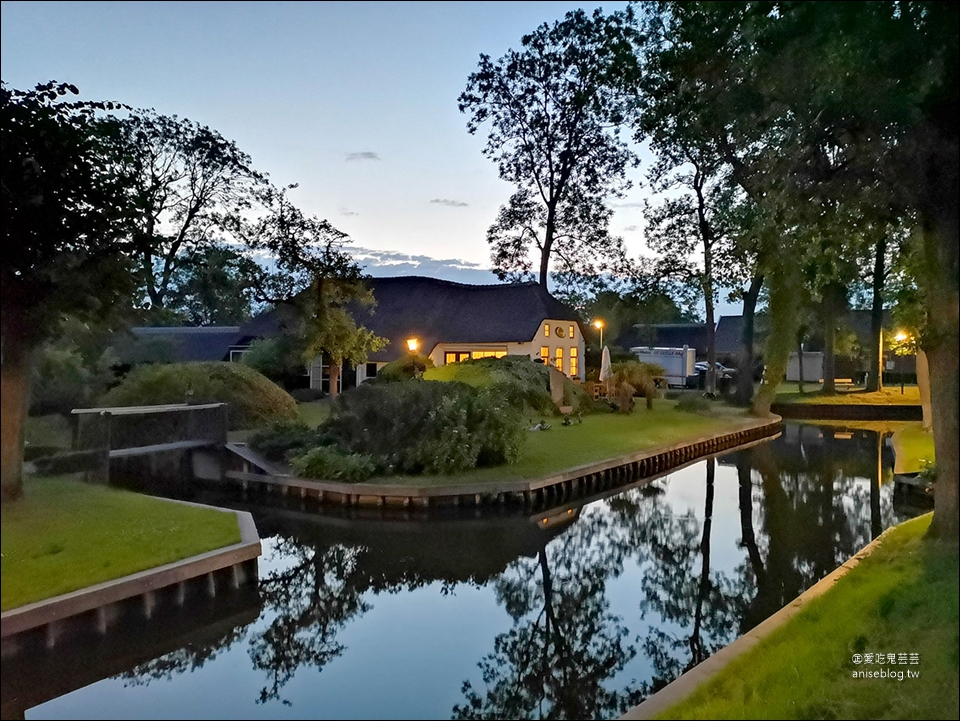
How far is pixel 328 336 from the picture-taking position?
23.1 meters

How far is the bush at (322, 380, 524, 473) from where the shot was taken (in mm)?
13117

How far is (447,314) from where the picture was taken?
1184 inches

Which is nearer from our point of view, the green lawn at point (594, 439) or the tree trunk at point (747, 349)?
the green lawn at point (594, 439)

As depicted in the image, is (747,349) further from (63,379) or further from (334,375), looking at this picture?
(63,379)

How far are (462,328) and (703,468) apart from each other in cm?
A: 1406

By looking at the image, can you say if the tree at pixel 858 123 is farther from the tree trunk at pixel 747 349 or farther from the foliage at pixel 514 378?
the tree trunk at pixel 747 349

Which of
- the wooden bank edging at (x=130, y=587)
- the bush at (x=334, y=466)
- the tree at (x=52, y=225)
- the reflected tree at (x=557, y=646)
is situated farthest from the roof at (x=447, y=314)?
the tree at (x=52, y=225)

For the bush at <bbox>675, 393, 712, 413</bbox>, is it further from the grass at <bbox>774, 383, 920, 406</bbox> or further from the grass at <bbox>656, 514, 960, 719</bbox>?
the grass at <bbox>656, 514, 960, 719</bbox>

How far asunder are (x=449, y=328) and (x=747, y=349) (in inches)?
484

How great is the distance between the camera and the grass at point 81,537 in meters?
4.89

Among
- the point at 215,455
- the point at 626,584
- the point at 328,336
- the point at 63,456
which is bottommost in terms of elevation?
the point at 626,584

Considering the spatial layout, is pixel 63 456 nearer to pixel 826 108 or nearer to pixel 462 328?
pixel 826 108

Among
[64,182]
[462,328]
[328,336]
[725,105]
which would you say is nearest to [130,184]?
[64,182]

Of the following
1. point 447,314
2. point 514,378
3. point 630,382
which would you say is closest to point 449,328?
point 447,314
